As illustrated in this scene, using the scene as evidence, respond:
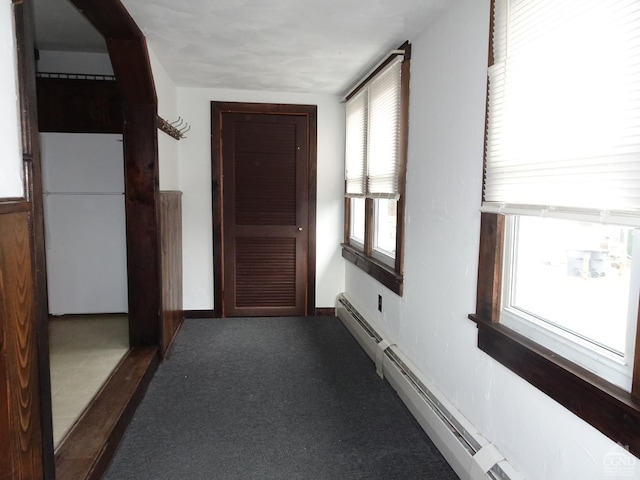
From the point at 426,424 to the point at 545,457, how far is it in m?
0.84

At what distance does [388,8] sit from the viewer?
222 centimetres

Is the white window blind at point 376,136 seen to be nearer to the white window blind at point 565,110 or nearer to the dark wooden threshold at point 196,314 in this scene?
the white window blind at point 565,110

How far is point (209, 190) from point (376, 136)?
1.78m

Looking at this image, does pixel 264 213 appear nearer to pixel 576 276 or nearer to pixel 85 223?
pixel 85 223

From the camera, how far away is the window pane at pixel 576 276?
4.14 feet

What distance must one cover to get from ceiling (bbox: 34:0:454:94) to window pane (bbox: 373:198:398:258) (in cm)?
105

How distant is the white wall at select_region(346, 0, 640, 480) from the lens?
1.43 m

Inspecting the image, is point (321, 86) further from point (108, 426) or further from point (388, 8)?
point (108, 426)

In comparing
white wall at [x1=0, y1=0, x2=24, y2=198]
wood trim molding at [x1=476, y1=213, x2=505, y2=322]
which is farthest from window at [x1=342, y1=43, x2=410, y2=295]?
white wall at [x1=0, y1=0, x2=24, y2=198]

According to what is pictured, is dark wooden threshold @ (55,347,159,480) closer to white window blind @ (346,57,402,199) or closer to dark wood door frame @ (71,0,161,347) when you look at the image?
dark wood door frame @ (71,0,161,347)

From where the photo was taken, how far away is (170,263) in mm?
3445

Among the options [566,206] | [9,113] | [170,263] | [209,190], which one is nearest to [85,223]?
[170,263]

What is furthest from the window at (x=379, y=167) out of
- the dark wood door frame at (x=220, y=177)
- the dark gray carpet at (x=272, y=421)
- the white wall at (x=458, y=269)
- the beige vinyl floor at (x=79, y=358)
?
the beige vinyl floor at (x=79, y=358)

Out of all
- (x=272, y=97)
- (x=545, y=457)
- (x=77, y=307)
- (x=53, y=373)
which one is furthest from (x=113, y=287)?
(x=545, y=457)
